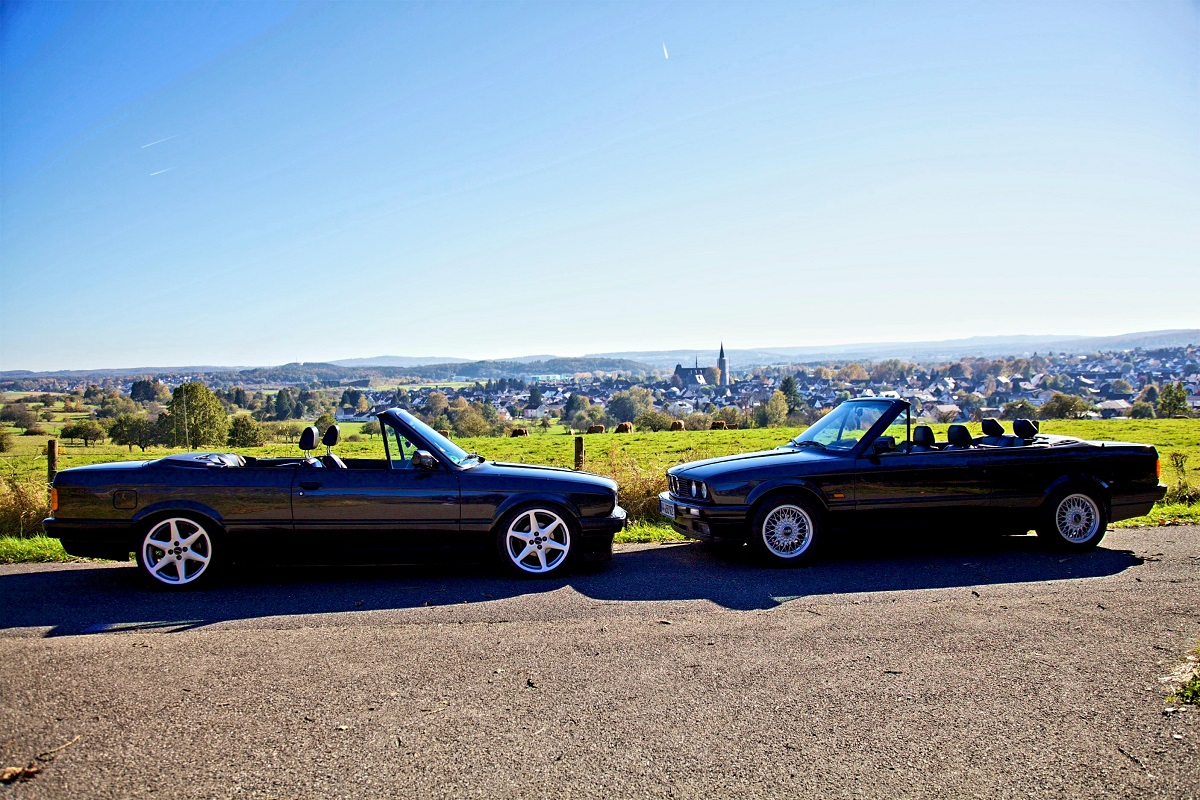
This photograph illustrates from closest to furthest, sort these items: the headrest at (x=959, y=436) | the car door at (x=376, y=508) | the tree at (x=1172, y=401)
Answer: the car door at (x=376, y=508)
the headrest at (x=959, y=436)
the tree at (x=1172, y=401)

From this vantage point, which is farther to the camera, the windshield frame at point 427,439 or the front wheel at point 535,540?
the windshield frame at point 427,439

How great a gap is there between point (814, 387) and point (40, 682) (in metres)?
55.1

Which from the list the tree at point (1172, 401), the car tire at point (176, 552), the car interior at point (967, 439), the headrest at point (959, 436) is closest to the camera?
the car tire at point (176, 552)

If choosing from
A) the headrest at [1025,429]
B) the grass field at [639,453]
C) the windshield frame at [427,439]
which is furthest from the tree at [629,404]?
the windshield frame at [427,439]

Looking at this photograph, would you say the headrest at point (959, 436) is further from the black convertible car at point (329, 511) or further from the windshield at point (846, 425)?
the black convertible car at point (329, 511)

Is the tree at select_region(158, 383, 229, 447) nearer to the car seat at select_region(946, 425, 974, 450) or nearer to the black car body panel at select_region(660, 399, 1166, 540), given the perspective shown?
the black car body panel at select_region(660, 399, 1166, 540)

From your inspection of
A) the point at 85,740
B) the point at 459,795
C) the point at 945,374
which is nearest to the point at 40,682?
the point at 85,740

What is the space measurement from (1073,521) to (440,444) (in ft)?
21.7

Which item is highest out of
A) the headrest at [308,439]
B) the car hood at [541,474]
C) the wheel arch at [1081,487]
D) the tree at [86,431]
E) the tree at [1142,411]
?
the headrest at [308,439]

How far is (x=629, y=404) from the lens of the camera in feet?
208

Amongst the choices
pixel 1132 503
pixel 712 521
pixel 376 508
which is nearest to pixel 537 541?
pixel 376 508

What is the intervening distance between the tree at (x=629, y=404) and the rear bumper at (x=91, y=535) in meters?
51.0

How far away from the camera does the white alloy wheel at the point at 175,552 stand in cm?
696

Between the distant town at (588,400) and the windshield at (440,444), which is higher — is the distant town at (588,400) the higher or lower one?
the lower one
